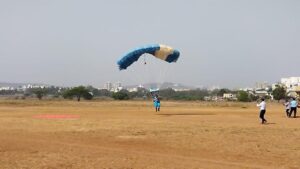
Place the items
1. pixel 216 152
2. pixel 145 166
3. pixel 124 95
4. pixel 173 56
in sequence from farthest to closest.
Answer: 1. pixel 124 95
2. pixel 173 56
3. pixel 216 152
4. pixel 145 166

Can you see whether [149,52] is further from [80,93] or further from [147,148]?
[80,93]

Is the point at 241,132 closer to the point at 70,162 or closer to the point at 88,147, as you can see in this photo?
the point at 88,147

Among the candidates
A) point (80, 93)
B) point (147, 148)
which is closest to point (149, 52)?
point (147, 148)

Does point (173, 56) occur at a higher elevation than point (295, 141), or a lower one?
higher

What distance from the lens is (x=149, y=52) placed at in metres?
32.7

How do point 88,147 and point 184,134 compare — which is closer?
point 88,147

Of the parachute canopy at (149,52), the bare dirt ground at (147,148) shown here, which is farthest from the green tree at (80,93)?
the bare dirt ground at (147,148)

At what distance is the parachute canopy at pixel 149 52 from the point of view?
3244 cm

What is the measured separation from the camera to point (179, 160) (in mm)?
12883

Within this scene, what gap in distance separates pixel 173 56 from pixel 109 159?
70.2 feet

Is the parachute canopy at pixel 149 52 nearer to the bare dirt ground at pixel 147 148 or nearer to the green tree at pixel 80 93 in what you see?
the bare dirt ground at pixel 147 148

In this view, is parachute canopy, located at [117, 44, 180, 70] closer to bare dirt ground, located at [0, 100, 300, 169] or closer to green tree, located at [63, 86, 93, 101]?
bare dirt ground, located at [0, 100, 300, 169]

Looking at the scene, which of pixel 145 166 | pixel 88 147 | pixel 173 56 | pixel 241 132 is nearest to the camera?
pixel 145 166

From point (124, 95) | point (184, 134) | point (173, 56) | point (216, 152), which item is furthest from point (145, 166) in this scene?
point (124, 95)
